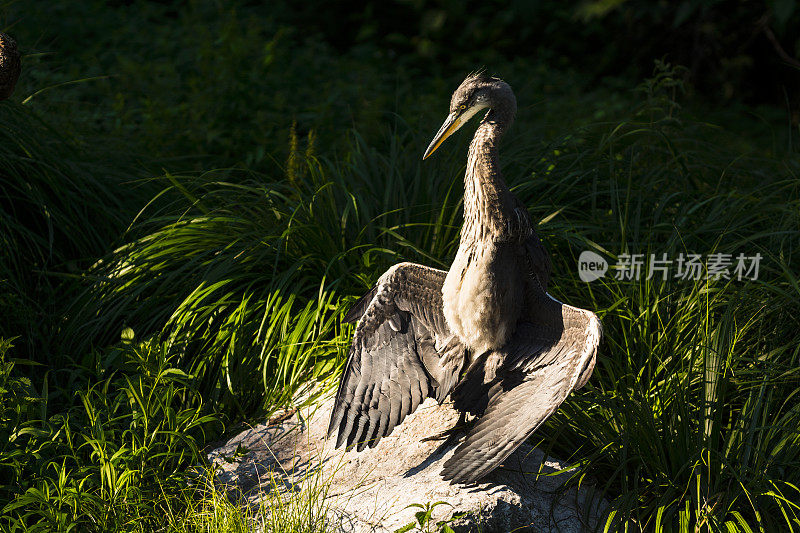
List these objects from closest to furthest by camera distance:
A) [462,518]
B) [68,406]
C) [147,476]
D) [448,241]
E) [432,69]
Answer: [462,518] → [147,476] → [68,406] → [448,241] → [432,69]

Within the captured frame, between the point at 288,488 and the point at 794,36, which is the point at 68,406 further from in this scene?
the point at 794,36

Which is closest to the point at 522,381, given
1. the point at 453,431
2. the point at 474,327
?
the point at 474,327

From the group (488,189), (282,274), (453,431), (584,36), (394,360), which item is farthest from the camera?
(584,36)

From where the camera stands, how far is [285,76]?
6.54 m

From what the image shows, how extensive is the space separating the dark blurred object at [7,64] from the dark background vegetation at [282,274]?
94 centimetres

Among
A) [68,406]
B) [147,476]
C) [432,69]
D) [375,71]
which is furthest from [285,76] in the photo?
[147,476]

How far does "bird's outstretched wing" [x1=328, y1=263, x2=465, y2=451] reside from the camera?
9.34 ft

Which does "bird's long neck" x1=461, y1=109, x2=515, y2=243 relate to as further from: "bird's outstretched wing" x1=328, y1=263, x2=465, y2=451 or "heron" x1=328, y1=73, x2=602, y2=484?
"bird's outstretched wing" x1=328, y1=263, x2=465, y2=451

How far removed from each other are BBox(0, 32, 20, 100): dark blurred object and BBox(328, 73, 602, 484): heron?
1.53 m

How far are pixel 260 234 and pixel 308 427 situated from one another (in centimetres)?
115

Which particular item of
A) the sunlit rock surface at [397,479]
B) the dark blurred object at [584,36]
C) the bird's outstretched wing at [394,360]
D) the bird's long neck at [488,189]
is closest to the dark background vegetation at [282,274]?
the sunlit rock surface at [397,479]

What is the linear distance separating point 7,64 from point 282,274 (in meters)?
1.43

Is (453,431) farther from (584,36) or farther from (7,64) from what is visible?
(584,36)

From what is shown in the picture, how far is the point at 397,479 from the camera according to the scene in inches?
117
